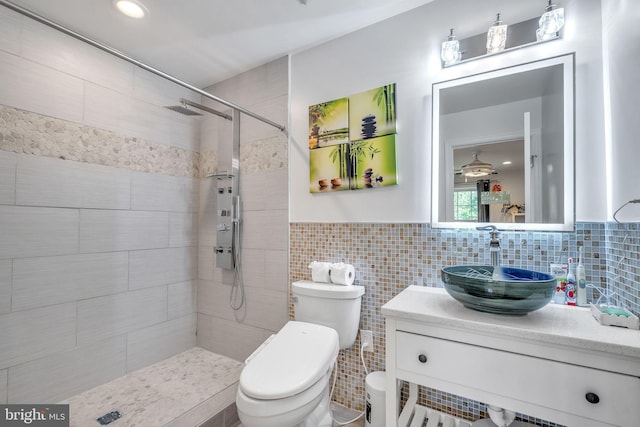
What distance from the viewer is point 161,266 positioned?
2340mm

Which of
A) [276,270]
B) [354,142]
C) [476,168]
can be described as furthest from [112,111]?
[476,168]

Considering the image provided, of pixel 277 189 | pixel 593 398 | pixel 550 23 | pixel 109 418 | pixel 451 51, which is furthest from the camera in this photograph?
pixel 277 189

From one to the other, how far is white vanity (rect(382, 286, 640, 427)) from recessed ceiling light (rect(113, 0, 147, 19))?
2131 mm

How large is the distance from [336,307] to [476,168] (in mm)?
1080

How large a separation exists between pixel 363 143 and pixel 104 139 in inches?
70.8

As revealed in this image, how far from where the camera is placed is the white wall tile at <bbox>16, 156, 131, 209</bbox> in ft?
5.51

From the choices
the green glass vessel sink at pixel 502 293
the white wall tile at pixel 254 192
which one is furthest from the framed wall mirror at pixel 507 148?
the white wall tile at pixel 254 192

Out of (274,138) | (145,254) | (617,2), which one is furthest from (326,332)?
(617,2)

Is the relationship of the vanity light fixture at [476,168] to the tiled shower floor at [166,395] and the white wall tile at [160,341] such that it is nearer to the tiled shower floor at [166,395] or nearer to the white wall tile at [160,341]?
the tiled shower floor at [166,395]

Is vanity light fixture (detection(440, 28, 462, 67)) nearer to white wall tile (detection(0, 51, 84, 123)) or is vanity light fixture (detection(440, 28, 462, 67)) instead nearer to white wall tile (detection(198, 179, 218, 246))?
white wall tile (detection(198, 179, 218, 246))

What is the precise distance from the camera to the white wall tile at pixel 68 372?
1636 millimetres

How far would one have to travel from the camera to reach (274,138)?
220 cm

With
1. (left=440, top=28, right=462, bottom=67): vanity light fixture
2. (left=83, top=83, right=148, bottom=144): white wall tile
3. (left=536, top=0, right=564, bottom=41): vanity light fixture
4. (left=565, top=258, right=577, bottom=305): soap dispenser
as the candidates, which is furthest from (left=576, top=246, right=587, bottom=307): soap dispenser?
(left=83, top=83, right=148, bottom=144): white wall tile

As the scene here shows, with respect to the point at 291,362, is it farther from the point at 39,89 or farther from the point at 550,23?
the point at 39,89
